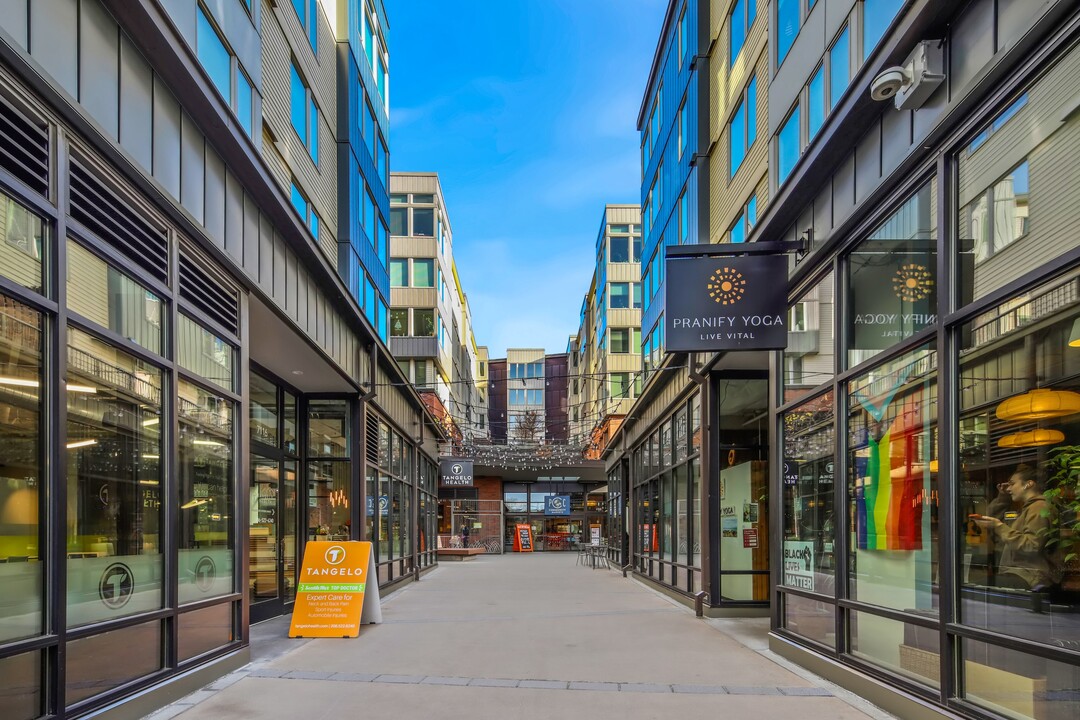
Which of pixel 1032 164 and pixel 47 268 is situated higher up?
pixel 1032 164

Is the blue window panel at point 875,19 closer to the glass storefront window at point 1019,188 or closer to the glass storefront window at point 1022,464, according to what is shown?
the glass storefront window at point 1019,188

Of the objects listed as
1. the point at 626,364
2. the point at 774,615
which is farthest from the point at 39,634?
the point at 626,364

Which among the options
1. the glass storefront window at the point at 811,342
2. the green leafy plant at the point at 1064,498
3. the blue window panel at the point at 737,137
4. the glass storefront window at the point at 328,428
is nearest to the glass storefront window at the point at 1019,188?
the green leafy plant at the point at 1064,498

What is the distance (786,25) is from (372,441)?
11115mm

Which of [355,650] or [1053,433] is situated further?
[355,650]

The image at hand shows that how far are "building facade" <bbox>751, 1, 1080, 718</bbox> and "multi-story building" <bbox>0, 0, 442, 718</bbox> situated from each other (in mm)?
5897

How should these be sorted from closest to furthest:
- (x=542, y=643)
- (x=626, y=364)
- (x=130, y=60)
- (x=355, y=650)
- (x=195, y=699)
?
(x=130, y=60)
(x=195, y=699)
(x=355, y=650)
(x=542, y=643)
(x=626, y=364)

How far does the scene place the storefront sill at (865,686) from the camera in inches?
257

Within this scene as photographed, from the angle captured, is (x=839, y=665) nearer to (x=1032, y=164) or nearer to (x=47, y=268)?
(x=1032, y=164)

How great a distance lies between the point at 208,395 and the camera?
351 inches

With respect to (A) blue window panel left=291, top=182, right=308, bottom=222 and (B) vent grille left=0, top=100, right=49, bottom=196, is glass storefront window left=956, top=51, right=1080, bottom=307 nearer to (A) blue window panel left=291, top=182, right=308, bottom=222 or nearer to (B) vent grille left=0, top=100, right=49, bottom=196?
(B) vent grille left=0, top=100, right=49, bottom=196

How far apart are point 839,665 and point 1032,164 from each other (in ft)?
16.0

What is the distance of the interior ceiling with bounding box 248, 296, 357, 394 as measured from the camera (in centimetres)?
1134

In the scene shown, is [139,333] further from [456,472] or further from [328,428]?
[456,472]
